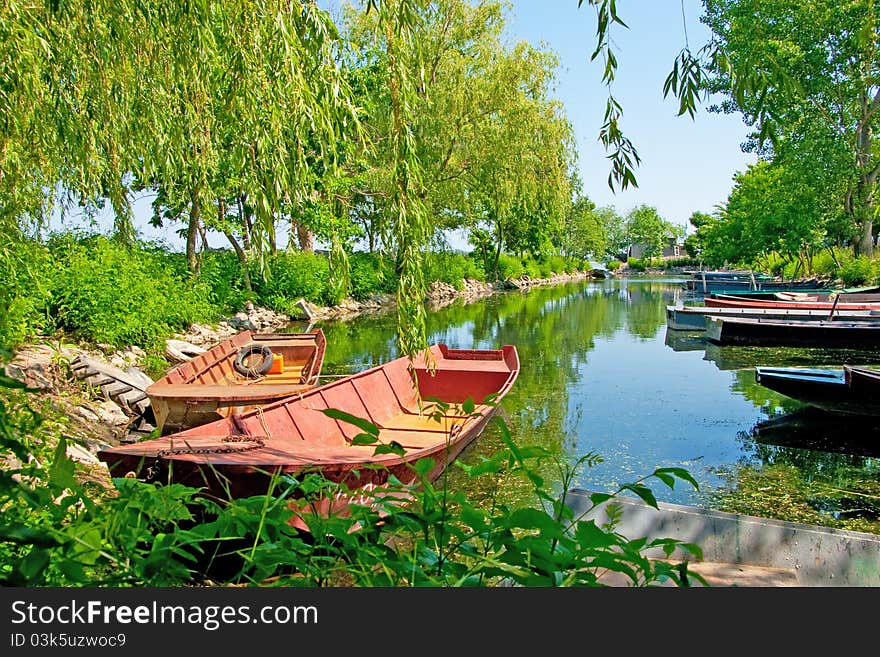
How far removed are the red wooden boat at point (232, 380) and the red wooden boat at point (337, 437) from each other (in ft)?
2.88

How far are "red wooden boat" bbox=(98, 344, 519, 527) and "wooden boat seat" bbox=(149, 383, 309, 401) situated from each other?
23.8 inches

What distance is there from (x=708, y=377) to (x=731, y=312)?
18.3ft

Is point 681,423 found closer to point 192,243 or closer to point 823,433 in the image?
point 823,433

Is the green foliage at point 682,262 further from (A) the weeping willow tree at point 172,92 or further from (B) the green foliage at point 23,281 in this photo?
(A) the weeping willow tree at point 172,92

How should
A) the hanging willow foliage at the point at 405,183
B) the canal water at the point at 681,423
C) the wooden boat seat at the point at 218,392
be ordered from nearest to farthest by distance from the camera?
the hanging willow foliage at the point at 405,183 < the canal water at the point at 681,423 < the wooden boat seat at the point at 218,392

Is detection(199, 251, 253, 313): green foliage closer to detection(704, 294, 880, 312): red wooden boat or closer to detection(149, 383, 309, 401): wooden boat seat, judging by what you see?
detection(149, 383, 309, 401): wooden boat seat

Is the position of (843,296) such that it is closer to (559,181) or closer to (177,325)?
(559,181)

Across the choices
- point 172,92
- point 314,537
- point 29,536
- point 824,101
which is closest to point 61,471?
point 29,536

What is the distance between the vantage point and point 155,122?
419cm

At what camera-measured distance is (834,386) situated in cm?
740

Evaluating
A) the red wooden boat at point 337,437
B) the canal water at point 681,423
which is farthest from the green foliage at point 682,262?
the red wooden boat at point 337,437

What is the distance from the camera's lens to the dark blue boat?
23.7 ft

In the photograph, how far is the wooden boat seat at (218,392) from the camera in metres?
6.43

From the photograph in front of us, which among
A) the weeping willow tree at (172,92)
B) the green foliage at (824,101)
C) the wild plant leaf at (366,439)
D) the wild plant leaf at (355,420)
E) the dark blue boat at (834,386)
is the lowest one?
the dark blue boat at (834,386)
